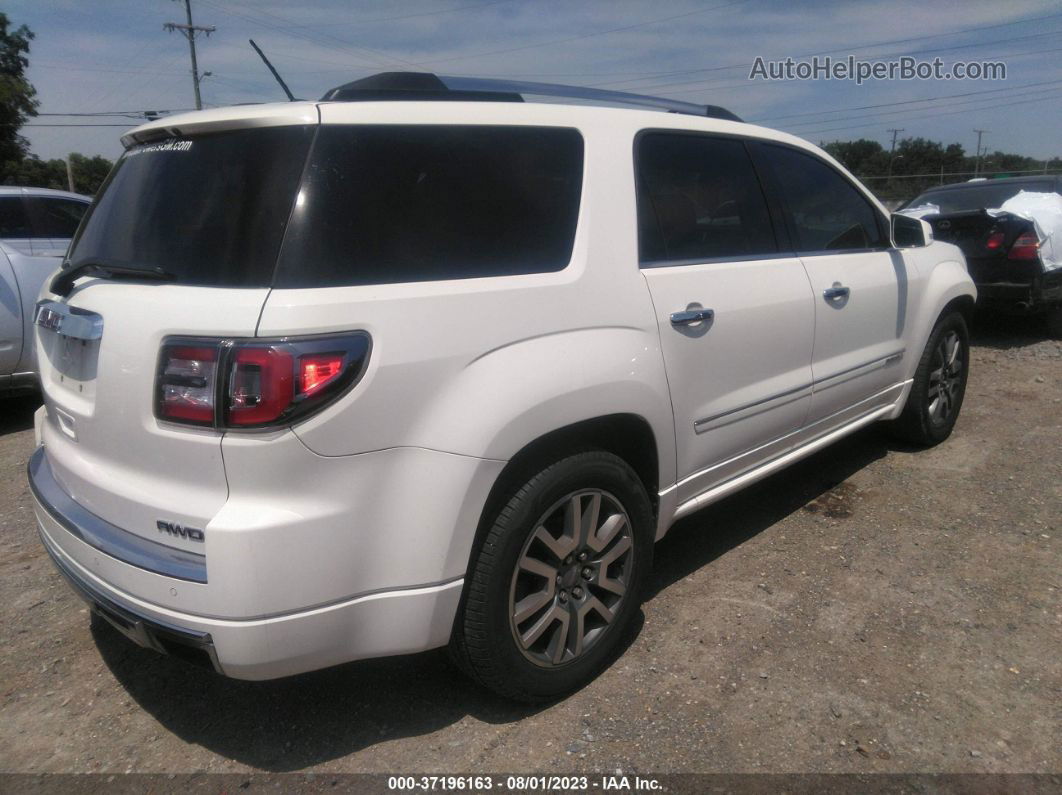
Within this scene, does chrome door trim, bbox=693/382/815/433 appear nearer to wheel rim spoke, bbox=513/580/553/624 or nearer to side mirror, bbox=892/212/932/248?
wheel rim spoke, bbox=513/580/553/624

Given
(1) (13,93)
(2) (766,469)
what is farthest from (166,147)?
(1) (13,93)

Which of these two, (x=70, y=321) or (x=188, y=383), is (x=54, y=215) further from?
(x=188, y=383)

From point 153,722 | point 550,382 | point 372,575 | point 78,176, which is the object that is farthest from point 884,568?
point 78,176

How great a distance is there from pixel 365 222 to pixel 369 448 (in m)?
0.59

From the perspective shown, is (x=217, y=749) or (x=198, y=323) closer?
(x=198, y=323)

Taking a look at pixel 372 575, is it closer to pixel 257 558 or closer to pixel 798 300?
pixel 257 558

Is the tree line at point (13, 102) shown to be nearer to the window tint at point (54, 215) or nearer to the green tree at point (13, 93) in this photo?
the green tree at point (13, 93)

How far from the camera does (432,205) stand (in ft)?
7.19

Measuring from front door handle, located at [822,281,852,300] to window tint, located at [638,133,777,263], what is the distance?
0.36m

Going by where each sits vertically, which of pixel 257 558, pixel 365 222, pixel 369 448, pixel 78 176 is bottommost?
pixel 257 558

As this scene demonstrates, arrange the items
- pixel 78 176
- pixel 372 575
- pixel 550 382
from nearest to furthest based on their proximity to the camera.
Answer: pixel 372 575 → pixel 550 382 → pixel 78 176

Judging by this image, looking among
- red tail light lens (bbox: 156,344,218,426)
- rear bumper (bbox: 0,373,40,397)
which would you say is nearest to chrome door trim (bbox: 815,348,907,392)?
red tail light lens (bbox: 156,344,218,426)

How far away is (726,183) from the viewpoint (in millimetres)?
3254

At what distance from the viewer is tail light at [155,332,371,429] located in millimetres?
1853
